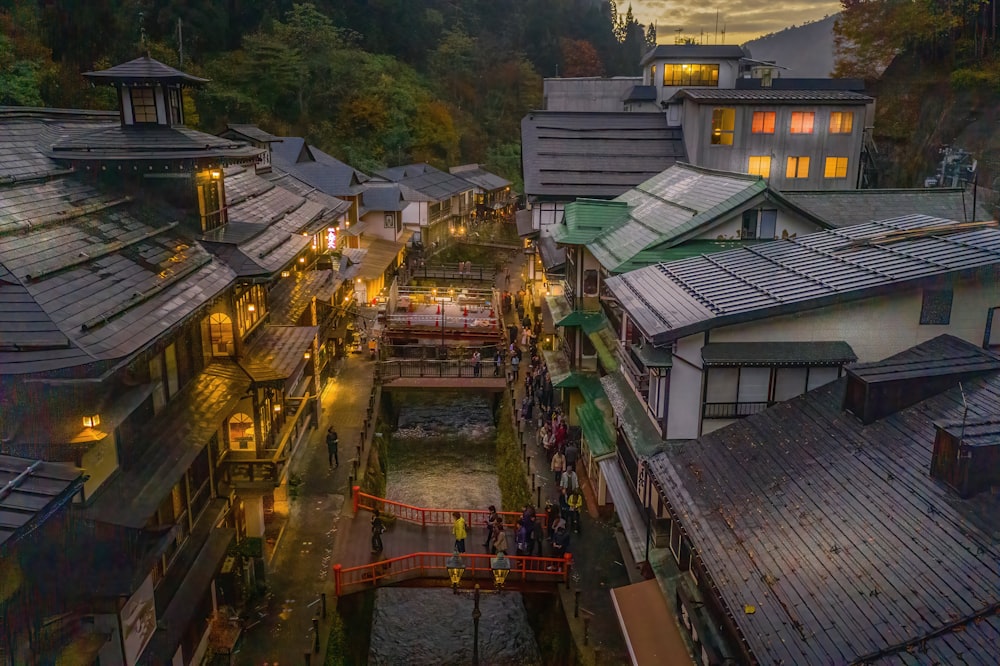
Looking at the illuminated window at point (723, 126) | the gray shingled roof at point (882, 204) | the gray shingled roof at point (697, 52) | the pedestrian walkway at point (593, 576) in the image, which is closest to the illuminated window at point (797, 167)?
the illuminated window at point (723, 126)

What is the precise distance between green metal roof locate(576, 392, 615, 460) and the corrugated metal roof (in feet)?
15.3

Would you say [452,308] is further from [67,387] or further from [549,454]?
[67,387]

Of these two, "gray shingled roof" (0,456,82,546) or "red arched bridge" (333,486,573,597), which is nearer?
"gray shingled roof" (0,456,82,546)

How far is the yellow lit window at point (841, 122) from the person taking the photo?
128ft

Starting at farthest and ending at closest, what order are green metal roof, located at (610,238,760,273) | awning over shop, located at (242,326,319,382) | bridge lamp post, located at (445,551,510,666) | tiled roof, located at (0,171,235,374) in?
green metal roof, located at (610,238,760,273)
awning over shop, located at (242,326,319,382)
bridge lamp post, located at (445,551,510,666)
tiled roof, located at (0,171,235,374)

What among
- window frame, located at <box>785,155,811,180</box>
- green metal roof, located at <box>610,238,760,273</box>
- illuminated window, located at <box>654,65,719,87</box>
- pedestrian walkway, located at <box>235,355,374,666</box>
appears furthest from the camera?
illuminated window, located at <box>654,65,719,87</box>

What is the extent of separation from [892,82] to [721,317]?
43723 mm

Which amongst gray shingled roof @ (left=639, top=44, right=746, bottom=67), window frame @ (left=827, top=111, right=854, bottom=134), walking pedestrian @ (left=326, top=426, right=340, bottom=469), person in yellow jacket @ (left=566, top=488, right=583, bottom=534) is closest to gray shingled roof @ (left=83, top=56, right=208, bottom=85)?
walking pedestrian @ (left=326, top=426, right=340, bottom=469)

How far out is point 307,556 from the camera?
21.2 m

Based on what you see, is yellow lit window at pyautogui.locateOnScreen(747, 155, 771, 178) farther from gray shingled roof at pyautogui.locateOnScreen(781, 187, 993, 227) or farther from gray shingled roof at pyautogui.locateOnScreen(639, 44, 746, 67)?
gray shingled roof at pyautogui.locateOnScreen(781, 187, 993, 227)

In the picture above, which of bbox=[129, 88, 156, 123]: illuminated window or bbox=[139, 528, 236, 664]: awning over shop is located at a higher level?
bbox=[129, 88, 156, 123]: illuminated window

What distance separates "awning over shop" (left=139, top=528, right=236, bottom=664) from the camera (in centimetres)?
1380

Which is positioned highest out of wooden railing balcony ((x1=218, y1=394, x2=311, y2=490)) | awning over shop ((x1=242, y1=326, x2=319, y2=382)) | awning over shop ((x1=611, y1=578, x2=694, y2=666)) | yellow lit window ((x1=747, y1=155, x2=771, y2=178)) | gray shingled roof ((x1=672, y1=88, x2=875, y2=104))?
gray shingled roof ((x1=672, y1=88, x2=875, y2=104))

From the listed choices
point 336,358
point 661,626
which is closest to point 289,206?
point 336,358
